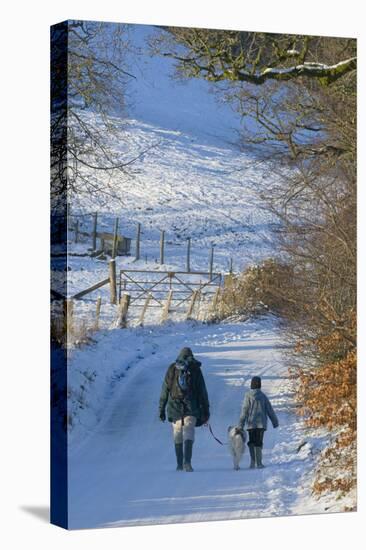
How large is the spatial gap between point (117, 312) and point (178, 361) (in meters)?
0.72

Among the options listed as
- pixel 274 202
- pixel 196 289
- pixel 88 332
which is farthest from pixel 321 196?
pixel 88 332

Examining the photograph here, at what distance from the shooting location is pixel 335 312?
542 inches

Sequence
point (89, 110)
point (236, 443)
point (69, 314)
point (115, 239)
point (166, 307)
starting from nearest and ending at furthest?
1. point (69, 314)
2. point (89, 110)
3. point (115, 239)
4. point (166, 307)
5. point (236, 443)

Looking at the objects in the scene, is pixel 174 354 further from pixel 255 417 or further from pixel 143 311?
pixel 255 417

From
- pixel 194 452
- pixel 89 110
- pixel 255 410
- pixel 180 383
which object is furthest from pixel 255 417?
pixel 89 110

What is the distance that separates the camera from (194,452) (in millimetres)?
12867

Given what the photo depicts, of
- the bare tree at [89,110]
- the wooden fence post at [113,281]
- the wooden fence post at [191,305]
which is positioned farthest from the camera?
the wooden fence post at [191,305]

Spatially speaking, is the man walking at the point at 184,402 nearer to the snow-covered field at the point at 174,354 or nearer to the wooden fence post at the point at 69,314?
the snow-covered field at the point at 174,354

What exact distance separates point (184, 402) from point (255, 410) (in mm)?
737

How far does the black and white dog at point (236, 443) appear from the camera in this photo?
13.0 metres

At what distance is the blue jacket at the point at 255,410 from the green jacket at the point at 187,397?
1.23ft

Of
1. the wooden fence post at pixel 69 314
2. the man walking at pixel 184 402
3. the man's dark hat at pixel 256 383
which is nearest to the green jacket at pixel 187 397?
the man walking at pixel 184 402

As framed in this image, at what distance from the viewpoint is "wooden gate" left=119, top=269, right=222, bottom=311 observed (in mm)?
12820

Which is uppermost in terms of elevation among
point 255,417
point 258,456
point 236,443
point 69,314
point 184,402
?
point 69,314
